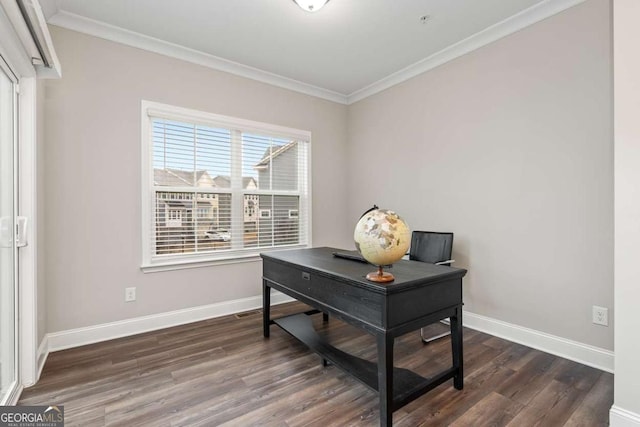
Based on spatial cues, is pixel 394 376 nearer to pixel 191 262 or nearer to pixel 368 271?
pixel 368 271

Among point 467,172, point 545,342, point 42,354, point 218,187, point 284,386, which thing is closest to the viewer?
point 284,386

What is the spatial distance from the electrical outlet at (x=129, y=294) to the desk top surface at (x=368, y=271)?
145 centimetres

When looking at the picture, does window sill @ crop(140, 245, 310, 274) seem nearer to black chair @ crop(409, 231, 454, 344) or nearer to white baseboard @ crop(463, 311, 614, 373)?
black chair @ crop(409, 231, 454, 344)

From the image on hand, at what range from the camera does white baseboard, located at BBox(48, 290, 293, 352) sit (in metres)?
2.53

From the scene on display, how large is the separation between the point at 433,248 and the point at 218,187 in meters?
2.35

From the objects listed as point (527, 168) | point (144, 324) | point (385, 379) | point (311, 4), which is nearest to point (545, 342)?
point (527, 168)

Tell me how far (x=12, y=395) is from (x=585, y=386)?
3495 millimetres

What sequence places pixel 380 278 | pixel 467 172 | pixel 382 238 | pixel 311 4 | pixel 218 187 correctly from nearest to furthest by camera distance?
1. pixel 382 238
2. pixel 380 278
3. pixel 311 4
4. pixel 467 172
5. pixel 218 187

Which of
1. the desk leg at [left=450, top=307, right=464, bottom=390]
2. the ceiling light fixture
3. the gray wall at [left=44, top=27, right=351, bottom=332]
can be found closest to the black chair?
the desk leg at [left=450, top=307, right=464, bottom=390]

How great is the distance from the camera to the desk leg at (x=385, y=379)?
1545 millimetres

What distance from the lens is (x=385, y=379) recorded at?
156 centimetres

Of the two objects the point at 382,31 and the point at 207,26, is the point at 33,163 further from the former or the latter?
the point at 382,31
